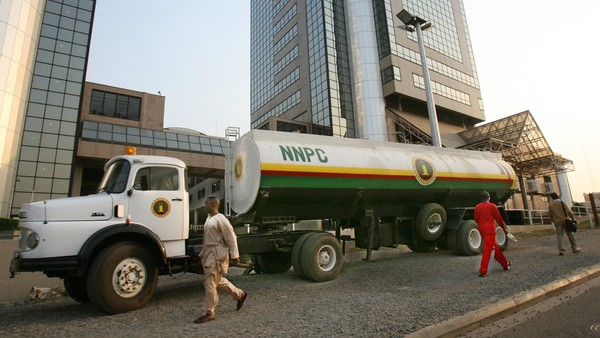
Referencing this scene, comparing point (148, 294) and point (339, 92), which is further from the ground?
point (339, 92)

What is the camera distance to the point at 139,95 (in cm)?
4466

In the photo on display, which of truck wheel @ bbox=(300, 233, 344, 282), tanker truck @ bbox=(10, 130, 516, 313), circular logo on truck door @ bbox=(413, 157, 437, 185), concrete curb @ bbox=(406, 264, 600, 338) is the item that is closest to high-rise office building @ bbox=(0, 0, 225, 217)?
tanker truck @ bbox=(10, 130, 516, 313)

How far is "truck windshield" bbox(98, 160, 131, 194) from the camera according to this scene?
6279 mm

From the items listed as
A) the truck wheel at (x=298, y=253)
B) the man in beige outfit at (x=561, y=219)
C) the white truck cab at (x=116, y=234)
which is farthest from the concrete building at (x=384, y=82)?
the white truck cab at (x=116, y=234)

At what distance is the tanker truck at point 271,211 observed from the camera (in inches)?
217

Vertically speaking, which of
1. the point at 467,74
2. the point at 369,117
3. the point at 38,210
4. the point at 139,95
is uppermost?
the point at 467,74

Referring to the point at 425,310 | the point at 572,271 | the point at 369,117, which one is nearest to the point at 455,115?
the point at 369,117

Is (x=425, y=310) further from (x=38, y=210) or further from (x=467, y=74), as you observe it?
(x=467, y=74)

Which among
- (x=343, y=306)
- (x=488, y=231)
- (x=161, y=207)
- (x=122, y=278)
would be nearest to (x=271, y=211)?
(x=161, y=207)

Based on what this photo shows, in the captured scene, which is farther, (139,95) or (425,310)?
(139,95)

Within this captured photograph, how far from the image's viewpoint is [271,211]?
848cm

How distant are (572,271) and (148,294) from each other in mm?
8969

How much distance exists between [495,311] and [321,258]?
3952 mm

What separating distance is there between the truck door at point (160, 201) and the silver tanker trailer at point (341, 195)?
1.68 m
